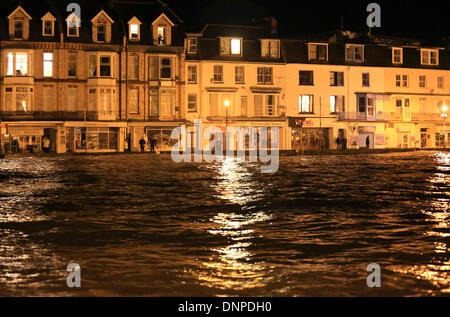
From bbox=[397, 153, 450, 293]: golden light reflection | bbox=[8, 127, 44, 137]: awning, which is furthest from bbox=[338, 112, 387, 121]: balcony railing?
bbox=[397, 153, 450, 293]: golden light reflection

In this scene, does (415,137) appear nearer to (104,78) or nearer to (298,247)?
(104,78)

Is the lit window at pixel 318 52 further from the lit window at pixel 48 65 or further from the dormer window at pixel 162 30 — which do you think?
the lit window at pixel 48 65

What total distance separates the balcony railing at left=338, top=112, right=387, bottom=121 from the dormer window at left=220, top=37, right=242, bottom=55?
41.5ft

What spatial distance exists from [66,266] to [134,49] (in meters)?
47.8

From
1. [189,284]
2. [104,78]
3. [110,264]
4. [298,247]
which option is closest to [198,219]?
[298,247]

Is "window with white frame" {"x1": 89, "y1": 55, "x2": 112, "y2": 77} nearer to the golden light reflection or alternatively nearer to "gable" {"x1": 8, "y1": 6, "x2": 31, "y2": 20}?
"gable" {"x1": 8, "y1": 6, "x2": 31, "y2": 20}

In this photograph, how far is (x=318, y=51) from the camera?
62312 mm

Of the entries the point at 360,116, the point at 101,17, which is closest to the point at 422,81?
the point at 360,116

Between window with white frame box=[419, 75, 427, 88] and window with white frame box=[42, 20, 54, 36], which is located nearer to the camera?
window with white frame box=[42, 20, 54, 36]

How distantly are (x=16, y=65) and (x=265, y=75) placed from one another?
76.4ft

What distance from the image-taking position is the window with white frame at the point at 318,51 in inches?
2445

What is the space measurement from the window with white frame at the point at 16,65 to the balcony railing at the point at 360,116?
31096 mm

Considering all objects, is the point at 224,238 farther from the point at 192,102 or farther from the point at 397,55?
the point at 397,55

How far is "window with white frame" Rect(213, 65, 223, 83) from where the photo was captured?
191 ft
